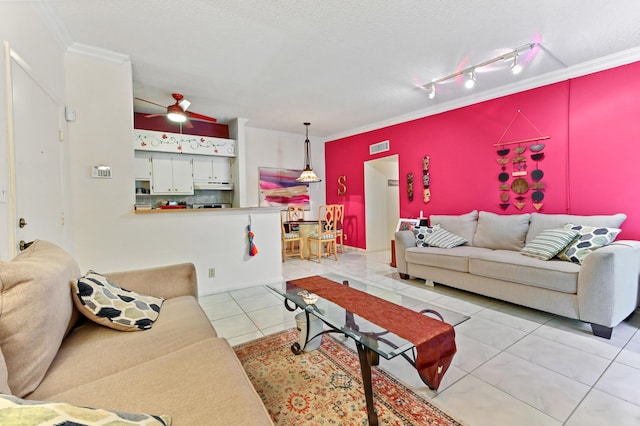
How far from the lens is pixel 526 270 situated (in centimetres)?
257

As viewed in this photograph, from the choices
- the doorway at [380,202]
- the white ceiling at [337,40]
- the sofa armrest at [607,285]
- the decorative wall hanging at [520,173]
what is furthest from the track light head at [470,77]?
the doorway at [380,202]

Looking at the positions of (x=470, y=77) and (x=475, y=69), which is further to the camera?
(x=470, y=77)

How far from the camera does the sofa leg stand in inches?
83.8

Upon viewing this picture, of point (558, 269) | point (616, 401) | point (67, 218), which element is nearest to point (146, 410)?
point (616, 401)

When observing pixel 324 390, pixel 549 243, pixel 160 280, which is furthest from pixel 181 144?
pixel 549 243

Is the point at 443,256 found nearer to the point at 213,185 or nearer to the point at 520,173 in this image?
the point at 520,173

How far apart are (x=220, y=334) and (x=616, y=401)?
252cm

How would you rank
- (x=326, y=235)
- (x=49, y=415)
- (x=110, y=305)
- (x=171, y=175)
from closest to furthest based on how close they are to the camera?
(x=49, y=415)
(x=110, y=305)
(x=171, y=175)
(x=326, y=235)

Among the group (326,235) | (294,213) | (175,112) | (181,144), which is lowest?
(326,235)

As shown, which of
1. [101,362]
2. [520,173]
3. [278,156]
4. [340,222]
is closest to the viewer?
[101,362]

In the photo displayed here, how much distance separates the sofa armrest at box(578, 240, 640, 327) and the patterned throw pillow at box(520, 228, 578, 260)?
362 millimetres

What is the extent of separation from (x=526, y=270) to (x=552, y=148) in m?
1.71

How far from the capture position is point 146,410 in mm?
845

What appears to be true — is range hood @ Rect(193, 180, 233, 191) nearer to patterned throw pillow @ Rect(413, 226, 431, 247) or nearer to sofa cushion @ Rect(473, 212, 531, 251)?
patterned throw pillow @ Rect(413, 226, 431, 247)
